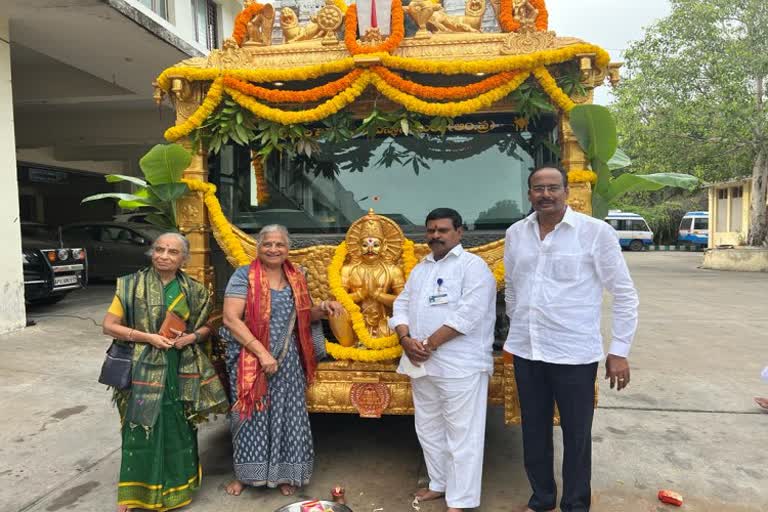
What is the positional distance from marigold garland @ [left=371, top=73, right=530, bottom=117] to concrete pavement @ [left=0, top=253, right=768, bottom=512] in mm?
2217

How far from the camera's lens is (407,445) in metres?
3.90

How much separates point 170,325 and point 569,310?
1970 mm

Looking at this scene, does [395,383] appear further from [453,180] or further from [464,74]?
[464,74]

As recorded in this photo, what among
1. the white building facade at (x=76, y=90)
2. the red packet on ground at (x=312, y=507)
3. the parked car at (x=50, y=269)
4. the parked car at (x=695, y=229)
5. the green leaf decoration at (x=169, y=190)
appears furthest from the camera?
the parked car at (x=695, y=229)

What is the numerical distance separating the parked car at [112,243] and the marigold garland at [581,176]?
10.5 m

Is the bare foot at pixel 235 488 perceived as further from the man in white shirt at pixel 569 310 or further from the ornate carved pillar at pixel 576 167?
the ornate carved pillar at pixel 576 167

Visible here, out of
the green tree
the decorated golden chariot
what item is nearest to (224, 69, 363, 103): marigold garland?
the decorated golden chariot

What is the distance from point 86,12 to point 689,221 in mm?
31210

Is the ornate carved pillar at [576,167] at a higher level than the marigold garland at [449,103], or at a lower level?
lower

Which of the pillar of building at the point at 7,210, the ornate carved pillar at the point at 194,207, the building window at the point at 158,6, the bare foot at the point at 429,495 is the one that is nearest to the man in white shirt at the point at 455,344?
the bare foot at the point at 429,495

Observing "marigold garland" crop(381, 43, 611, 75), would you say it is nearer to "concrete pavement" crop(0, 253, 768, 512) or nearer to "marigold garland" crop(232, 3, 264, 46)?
"marigold garland" crop(232, 3, 264, 46)

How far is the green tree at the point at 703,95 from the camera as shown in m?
15.0

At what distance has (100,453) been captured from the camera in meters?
3.80

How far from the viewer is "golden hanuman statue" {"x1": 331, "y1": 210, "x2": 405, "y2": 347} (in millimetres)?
3377
